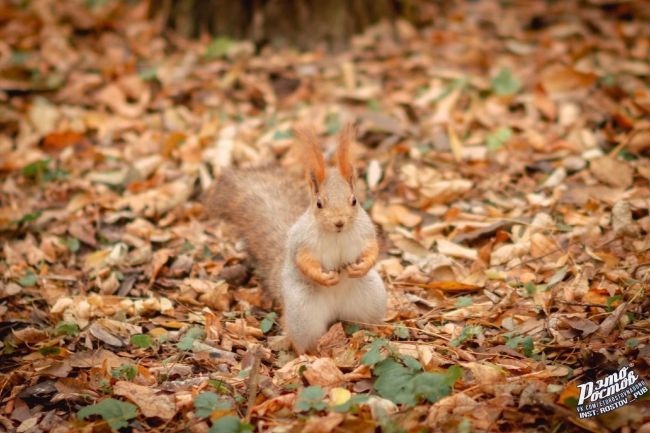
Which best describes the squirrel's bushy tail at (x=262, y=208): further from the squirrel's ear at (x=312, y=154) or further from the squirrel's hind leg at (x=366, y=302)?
the squirrel's ear at (x=312, y=154)

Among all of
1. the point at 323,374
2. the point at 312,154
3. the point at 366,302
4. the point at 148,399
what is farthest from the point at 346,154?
the point at 148,399

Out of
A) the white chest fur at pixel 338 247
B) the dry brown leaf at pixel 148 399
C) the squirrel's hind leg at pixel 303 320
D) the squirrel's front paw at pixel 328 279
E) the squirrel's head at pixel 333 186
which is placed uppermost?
the squirrel's head at pixel 333 186

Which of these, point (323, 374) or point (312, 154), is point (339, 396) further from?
point (312, 154)

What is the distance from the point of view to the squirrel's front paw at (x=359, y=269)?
9.34 ft

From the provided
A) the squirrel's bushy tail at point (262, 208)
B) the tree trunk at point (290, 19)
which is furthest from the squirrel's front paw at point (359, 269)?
the tree trunk at point (290, 19)

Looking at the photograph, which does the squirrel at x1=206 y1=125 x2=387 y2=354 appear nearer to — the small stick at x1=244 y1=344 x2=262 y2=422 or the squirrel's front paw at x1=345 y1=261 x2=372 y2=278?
the squirrel's front paw at x1=345 y1=261 x2=372 y2=278

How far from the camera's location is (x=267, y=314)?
336 cm

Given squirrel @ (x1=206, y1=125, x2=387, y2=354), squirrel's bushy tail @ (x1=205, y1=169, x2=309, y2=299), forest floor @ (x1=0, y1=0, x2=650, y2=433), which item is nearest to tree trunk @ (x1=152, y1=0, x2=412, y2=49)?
forest floor @ (x1=0, y1=0, x2=650, y2=433)

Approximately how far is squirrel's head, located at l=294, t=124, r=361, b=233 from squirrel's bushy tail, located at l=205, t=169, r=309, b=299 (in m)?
0.56

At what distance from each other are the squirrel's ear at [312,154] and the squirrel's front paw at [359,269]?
34 cm

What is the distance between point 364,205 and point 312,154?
1278 millimetres

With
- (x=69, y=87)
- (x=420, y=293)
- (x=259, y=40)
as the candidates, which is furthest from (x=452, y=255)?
(x=69, y=87)

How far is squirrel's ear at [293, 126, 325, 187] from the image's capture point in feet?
9.11

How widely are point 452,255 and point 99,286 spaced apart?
1.76 meters
